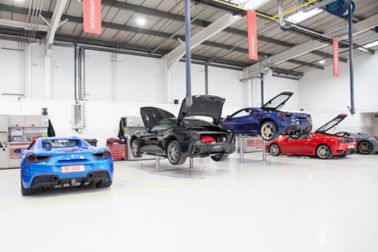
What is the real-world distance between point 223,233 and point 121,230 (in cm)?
97

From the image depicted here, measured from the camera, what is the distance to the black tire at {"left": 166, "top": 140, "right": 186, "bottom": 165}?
18.7 feet

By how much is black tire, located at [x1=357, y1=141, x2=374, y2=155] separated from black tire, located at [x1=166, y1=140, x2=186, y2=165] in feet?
29.7

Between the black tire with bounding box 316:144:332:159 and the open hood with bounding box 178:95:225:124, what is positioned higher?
the open hood with bounding box 178:95:225:124

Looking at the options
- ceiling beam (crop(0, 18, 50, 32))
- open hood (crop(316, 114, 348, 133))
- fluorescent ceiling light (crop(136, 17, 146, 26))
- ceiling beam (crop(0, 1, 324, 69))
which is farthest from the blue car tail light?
open hood (crop(316, 114, 348, 133))

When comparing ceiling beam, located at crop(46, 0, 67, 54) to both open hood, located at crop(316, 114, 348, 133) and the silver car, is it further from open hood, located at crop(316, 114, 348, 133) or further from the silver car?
the silver car

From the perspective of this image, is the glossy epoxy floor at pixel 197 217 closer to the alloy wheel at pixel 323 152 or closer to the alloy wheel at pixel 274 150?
the alloy wheel at pixel 323 152

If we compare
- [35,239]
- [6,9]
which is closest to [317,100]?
[6,9]

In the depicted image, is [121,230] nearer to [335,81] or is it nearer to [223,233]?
[223,233]

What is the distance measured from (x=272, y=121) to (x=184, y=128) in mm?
2923

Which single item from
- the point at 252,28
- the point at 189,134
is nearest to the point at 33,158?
the point at 189,134

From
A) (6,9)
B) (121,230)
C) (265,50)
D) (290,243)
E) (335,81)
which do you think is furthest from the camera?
(335,81)

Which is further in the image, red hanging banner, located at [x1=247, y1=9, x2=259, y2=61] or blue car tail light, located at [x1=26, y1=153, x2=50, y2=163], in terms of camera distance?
red hanging banner, located at [x1=247, y1=9, x2=259, y2=61]

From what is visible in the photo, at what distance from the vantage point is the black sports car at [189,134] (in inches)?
219

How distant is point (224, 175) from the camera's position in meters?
6.13
